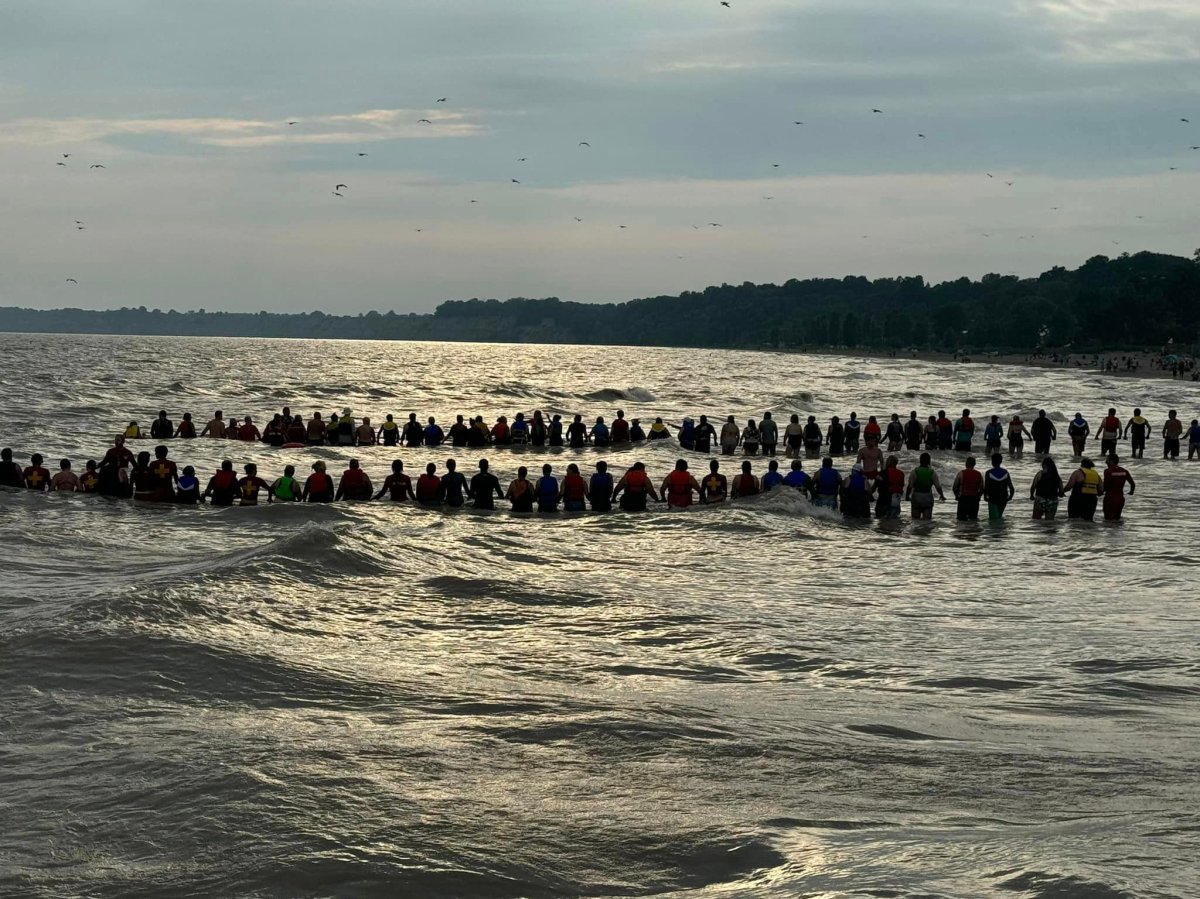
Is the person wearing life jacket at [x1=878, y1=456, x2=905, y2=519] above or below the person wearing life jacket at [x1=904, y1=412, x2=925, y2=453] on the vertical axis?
below

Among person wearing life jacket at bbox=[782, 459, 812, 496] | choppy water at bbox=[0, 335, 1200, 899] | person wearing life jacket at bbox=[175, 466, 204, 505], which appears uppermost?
person wearing life jacket at bbox=[782, 459, 812, 496]

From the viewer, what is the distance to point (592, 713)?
372 inches

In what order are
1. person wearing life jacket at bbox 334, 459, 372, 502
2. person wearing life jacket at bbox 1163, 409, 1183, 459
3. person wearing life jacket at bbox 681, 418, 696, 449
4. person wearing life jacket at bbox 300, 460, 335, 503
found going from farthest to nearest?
person wearing life jacket at bbox 681, 418, 696, 449
person wearing life jacket at bbox 1163, 409, 1183, 459
person wearing life jacket at bbox 334, 459, 372, 502
person wearing life jacket at bbox 300, 460, 335, 503

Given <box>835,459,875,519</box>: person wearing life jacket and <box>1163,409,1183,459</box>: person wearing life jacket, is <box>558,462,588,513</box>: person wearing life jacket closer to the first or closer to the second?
<box>835,459,875,519</box>: person wearing life jacket

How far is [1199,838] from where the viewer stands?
6.87 metres

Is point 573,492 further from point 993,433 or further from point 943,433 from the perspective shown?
point 993,433

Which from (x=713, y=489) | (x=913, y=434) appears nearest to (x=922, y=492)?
(x=713, y=489)

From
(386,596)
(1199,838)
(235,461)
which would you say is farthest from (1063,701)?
(235,461)

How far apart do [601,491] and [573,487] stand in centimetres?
48

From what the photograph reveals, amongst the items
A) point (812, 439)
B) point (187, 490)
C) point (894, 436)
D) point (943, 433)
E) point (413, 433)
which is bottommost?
point (187, 490)

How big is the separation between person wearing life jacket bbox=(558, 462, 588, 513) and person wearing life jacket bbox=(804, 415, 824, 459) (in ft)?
45.3

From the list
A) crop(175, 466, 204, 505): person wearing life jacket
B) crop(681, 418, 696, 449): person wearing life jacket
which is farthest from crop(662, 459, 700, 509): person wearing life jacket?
crop(681, 418, 696, 449): person wearing life jacket

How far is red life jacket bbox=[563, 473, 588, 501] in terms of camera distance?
21.3 m

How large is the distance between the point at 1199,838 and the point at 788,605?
701 cm
